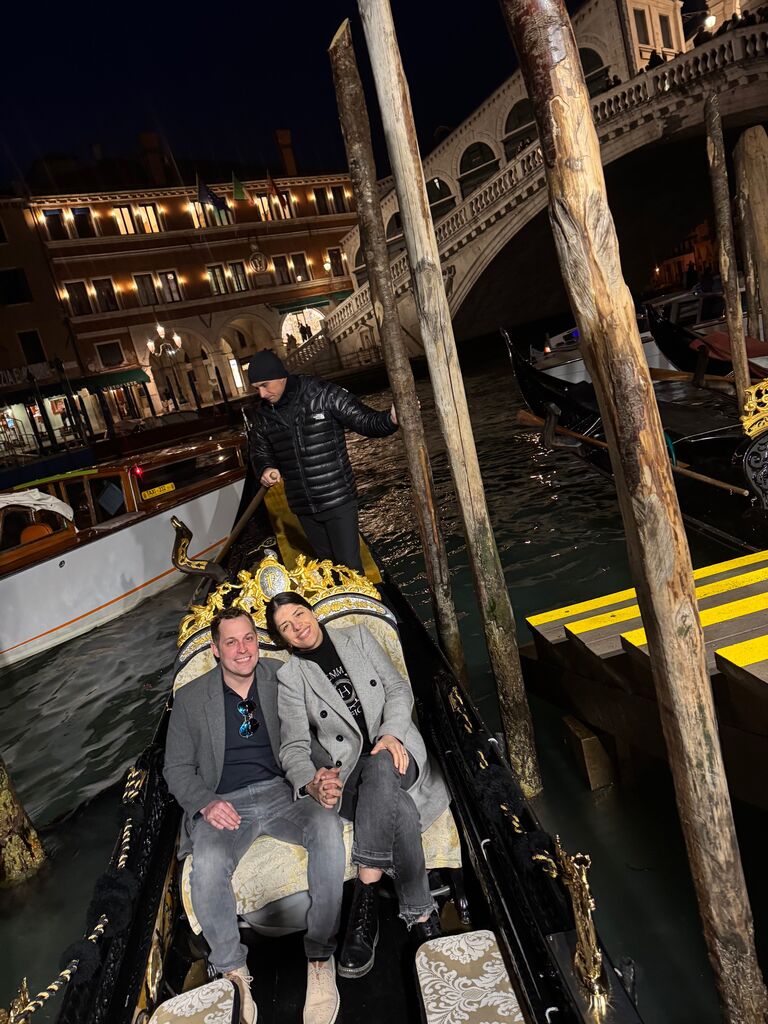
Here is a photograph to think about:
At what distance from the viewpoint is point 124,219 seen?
21016 millimetres

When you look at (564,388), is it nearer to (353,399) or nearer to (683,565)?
(353,399)

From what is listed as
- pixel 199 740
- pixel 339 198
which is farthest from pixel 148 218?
pixel 199 740

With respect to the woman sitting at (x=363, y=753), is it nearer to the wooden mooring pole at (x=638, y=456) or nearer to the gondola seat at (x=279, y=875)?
the gondola seat at (x=279, y=875)

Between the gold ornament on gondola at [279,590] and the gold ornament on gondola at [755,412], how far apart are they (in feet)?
6.70

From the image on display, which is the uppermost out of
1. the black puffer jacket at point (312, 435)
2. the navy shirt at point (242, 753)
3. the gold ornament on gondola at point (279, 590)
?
the black puffer jacket at point (312, 435)

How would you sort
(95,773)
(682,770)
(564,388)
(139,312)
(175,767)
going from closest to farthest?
(682,770)
(175,767)
(95,773)
(564,388)
(139,312)

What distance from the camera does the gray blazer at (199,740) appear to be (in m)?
1.93

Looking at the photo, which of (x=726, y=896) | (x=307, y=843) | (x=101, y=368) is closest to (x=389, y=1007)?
(x=307, y=843)

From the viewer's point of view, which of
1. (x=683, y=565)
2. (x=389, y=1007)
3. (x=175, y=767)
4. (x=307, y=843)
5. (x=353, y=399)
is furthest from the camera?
(x=353, y=399)

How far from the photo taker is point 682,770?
54.2 inches

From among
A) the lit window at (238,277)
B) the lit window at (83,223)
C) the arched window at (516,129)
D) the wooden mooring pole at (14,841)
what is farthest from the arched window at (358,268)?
the wooden mooring pole at (14,841)

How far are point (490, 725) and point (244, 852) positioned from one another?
5.24 ft

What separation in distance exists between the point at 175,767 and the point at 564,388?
6.11 m

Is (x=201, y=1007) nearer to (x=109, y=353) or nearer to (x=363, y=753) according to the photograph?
(x=363, y=753)
